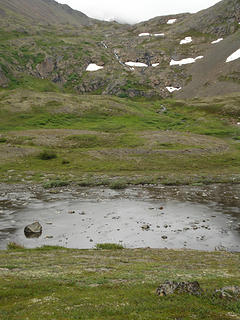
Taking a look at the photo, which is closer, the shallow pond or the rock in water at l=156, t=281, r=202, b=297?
the rock in water at l=156, t=281, r=202, b=297

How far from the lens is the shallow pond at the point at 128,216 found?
107 feet

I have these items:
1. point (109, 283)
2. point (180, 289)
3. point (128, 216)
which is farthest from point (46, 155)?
point (180, 289)

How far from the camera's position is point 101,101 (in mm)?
166750

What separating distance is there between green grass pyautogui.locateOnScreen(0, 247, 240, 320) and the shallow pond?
5.71 meters

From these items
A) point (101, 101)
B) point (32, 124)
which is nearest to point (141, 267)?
point (32, 124)

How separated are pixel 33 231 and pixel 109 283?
66.6 feet

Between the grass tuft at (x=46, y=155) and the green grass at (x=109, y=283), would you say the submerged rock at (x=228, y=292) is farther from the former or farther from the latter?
the grass tuft at (x=46, y=155)

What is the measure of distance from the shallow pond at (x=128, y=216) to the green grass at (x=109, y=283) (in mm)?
5710

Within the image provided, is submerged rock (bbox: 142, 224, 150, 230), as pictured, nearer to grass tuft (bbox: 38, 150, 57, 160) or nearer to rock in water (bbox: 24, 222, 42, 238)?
rock in water (bbox: 24, 222, 42, 238)

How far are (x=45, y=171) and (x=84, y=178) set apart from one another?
10877 mm

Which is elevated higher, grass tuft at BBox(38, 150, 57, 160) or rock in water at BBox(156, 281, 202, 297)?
rock in water at BBox(156, 281, 202, 297)

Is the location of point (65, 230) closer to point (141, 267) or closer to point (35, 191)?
point (141, 267)

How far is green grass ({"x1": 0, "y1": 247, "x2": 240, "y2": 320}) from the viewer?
11589 mm

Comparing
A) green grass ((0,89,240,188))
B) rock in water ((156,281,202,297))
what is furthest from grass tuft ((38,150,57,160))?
rock in water ((156,281,202,297))
